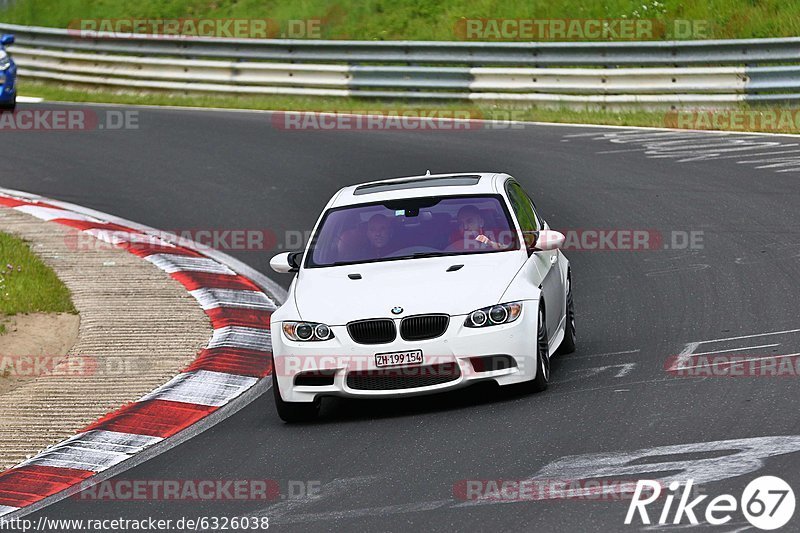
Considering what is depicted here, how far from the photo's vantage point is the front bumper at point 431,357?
875 centimetres

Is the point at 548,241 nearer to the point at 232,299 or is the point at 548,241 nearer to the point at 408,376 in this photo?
the point at 408,376

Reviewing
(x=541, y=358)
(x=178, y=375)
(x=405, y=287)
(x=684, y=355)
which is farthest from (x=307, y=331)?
(x=684, y=355)

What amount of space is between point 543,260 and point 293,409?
2.15m

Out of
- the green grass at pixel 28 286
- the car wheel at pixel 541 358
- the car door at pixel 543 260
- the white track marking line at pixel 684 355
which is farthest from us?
the green grass at pixel 28 286

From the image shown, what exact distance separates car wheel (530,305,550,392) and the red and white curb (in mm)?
2206

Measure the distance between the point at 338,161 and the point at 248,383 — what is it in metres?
9.22

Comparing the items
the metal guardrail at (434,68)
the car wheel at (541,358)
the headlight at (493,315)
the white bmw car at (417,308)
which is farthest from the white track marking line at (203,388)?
the metal guardrail at (434,68)

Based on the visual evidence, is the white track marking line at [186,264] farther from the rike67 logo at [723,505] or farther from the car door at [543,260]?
the rike67 logo at [723,505]

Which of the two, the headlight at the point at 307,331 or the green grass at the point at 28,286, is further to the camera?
the green grass at the point at 28,286

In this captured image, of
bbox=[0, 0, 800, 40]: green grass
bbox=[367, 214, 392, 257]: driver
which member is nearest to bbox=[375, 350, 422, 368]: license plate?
bbox=[367, 214, 392, 257]: driver

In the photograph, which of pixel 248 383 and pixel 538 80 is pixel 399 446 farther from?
pixel 538 80

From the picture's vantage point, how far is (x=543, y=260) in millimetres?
9969

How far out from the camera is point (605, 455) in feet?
24.3

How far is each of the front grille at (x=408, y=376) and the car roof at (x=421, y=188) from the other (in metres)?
1.85
